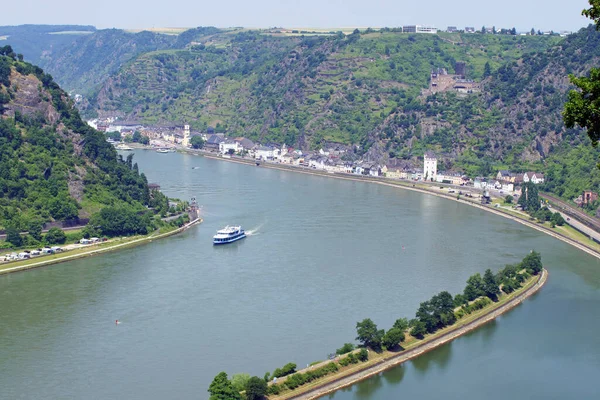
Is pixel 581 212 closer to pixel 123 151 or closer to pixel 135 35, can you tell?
pixel 123 151

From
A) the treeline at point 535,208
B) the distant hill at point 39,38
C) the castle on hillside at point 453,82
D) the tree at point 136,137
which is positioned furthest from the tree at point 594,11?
the distant hill at point 39,38

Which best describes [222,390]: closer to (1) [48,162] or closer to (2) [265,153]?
(1) [48,162]

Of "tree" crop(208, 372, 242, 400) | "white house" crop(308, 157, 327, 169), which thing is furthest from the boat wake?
"white house" crop(308, 157, 327, 169)

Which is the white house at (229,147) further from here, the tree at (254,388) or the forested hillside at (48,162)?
the tree at (254,388)

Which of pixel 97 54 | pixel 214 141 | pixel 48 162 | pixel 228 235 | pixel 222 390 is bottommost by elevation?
pixel 222 390

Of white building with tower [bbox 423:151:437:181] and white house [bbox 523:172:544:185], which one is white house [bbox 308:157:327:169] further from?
white house [bbox 523:172:544:185]

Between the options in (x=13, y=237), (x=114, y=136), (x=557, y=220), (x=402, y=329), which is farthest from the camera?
(x=114, y=136)

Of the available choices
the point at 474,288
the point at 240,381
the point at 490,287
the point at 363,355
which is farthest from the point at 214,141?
the point at 240,381
